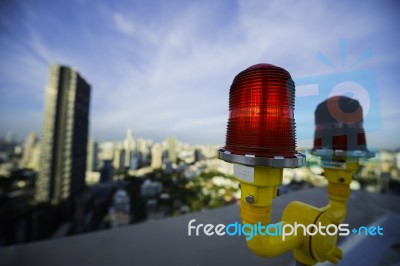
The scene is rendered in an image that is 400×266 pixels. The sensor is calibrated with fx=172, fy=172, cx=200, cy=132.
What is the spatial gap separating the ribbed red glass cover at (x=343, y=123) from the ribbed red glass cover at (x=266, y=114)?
1.07 ft

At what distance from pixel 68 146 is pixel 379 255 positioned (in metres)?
5.95

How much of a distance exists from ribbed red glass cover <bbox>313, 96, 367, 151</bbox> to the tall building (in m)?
5.39

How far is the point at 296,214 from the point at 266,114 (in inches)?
17.8

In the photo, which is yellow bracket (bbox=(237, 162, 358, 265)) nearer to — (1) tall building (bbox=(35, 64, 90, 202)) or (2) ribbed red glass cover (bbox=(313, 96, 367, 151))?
(2) ribbed red glass cover (bbox=(313, 96, 367, 151))

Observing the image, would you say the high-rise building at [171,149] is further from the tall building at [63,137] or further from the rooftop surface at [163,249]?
the tall building at [63,137]

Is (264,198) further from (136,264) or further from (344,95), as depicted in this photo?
(136,264)

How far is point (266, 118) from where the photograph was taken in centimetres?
38

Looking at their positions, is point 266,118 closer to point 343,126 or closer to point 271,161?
point 271,161

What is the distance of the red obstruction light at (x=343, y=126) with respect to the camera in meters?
0.61

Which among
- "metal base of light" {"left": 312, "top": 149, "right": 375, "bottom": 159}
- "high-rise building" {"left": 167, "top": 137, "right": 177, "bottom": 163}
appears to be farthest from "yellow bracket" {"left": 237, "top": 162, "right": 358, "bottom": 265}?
"high-rise building" {"left": 167, "top": 137, "right": 177, "bottom": 163}

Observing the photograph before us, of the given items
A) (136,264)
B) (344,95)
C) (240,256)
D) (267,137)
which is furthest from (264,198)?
(136,264)

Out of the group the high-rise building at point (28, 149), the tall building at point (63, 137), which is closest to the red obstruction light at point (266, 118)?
the high-rise building at point (28, 149)

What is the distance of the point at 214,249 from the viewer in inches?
35.0

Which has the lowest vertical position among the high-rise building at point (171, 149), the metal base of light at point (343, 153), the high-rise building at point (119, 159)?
the high-rise building at point (119, 159)
